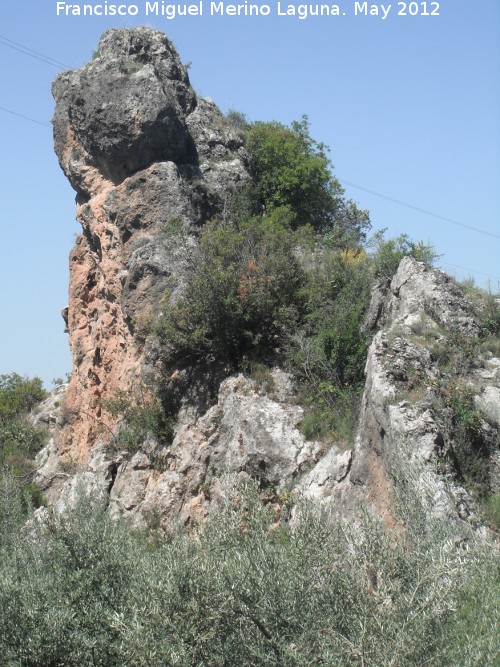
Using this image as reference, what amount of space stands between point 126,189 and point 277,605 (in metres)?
13.7

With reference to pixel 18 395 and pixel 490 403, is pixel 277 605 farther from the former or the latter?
pixel 18 395

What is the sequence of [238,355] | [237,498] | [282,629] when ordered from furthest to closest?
[238,355] < [237,498] < [282,629]

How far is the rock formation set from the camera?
11.4 metres

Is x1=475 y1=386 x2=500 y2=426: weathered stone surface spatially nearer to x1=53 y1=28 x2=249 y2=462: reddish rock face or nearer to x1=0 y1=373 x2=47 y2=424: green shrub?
x1=53 y1=28 x2=249 y2=462: reddish rock face

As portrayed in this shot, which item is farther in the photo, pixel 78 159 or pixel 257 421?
pixel 78 159

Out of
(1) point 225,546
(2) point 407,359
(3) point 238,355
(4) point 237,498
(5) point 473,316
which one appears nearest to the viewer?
(1) point 225,546

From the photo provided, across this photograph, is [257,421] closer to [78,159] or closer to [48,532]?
[48,532]

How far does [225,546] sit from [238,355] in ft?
29.2

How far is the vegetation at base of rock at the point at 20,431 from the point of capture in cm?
1984

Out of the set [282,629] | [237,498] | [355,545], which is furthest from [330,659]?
[237,498]

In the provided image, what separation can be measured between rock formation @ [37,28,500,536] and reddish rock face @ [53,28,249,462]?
3cm

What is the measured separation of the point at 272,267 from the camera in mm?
15711

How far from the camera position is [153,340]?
642 inches

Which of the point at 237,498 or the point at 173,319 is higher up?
the point at 173,319
